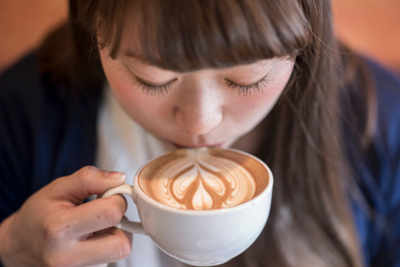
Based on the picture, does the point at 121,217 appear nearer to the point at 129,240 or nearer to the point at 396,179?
the point at 129,240

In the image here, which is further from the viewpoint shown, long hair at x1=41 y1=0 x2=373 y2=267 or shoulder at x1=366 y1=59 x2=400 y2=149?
shoulder at x1=366 y1=59 x2=400 y2=149

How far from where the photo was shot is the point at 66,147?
1.01 m

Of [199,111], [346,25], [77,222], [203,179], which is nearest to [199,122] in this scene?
[199,111]

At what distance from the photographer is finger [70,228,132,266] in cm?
67

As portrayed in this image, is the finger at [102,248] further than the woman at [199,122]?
Yes

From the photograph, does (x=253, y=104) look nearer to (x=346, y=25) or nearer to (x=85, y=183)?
(x=85, y=183)

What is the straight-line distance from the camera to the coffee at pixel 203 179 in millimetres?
672

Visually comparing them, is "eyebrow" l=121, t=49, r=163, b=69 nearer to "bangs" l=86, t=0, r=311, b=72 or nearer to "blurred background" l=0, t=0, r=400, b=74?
"bangs" l=86, t=0, r=311, b=72

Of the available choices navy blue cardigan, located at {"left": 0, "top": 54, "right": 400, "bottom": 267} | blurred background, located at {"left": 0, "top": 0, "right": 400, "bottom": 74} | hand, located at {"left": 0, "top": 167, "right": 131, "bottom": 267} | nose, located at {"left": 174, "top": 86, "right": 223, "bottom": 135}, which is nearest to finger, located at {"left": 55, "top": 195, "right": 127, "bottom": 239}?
hand, located at {"left": 0, "top": 167, "right": 131, "bottom": 267}

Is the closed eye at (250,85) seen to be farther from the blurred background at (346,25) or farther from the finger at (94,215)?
the blurred background at (346,25)

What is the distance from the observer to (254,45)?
0.56 meters

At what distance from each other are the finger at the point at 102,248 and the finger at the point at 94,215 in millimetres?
32

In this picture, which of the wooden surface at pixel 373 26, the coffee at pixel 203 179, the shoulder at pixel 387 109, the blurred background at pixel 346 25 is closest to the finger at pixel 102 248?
the coffee at pixel 203 179

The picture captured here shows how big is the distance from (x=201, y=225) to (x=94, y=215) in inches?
6.7
